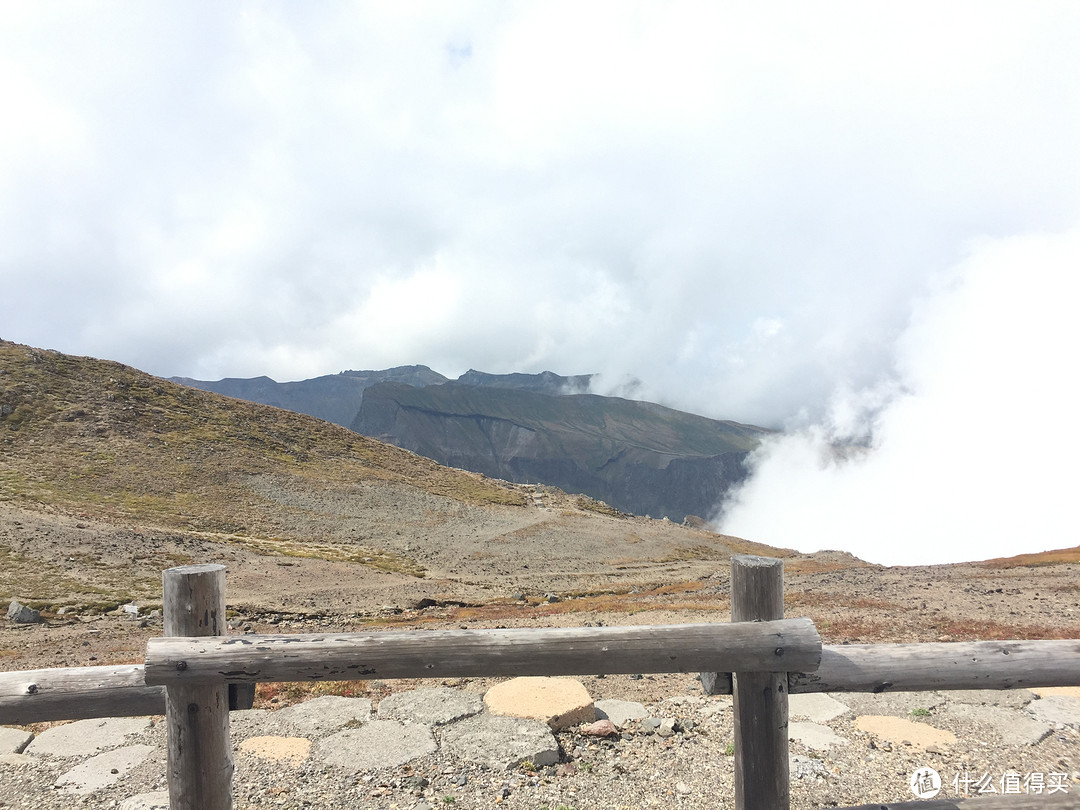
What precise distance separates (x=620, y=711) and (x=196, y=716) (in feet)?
18.5

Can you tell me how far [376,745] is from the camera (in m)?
6.79

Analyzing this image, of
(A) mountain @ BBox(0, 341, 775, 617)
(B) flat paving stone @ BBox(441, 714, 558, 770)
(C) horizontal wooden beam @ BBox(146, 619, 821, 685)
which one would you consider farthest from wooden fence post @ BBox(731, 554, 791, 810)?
(A) mountain @ BBox(0, 341, 775, 617)

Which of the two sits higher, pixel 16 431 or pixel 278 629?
pixel 16 431

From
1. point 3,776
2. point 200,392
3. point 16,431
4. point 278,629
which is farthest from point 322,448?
point 3,776

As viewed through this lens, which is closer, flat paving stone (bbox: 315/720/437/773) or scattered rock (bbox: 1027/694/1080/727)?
flat paving stone (bbox: 315/720/437/773)

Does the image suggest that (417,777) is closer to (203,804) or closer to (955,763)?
(203,804)

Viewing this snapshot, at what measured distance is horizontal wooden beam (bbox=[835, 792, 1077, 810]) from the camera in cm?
382

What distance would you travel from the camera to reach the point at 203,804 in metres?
3.96

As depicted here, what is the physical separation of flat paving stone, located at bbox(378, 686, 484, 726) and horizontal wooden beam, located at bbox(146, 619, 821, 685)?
427cm

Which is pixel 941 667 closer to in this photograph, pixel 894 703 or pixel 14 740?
pixel 894 703

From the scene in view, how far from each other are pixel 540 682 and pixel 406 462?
9332 cm

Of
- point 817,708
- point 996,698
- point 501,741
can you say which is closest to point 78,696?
point 501,741

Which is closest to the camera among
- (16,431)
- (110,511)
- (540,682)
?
(540,682)

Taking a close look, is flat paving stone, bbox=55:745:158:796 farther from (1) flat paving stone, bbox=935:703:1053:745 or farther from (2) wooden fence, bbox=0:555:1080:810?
(1) flat paving stone, bbox=935:703:1053:745
